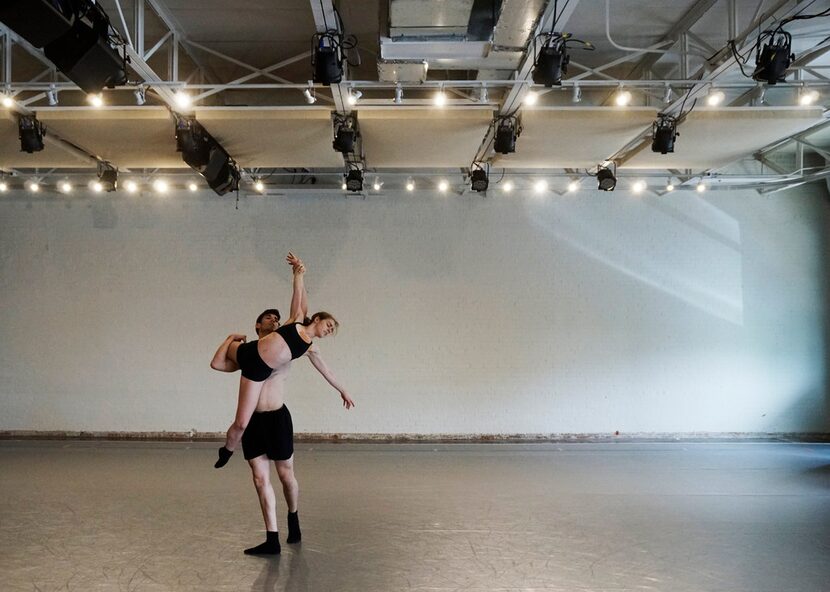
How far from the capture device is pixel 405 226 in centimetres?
686

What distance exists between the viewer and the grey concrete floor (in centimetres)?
282

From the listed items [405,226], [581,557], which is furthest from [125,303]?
[581,557]

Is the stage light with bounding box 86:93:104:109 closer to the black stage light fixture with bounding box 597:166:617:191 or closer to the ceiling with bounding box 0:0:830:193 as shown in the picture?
the ceiling with bounding box 0:0:830:193

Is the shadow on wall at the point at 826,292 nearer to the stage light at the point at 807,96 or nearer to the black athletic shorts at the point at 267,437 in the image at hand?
the stage light at the point at 807,96

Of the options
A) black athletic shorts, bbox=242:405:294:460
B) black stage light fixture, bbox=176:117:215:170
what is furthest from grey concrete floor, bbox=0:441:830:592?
black stage light fixture, bbox=176:117:215:170

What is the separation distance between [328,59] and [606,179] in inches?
132

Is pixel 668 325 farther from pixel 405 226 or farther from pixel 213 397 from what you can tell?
pixel 213 397

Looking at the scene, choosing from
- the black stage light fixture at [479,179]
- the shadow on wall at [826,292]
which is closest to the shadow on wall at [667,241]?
the shadow on wall at [826,292]

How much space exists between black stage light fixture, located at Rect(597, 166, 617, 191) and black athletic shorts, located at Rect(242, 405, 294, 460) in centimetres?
409

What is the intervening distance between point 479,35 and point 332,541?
3190mm

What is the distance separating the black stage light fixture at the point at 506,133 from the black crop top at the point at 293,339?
237 cm

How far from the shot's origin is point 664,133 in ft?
14.4

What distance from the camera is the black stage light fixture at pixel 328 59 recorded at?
11.2 feet

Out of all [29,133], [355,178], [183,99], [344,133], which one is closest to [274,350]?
[344,133]
